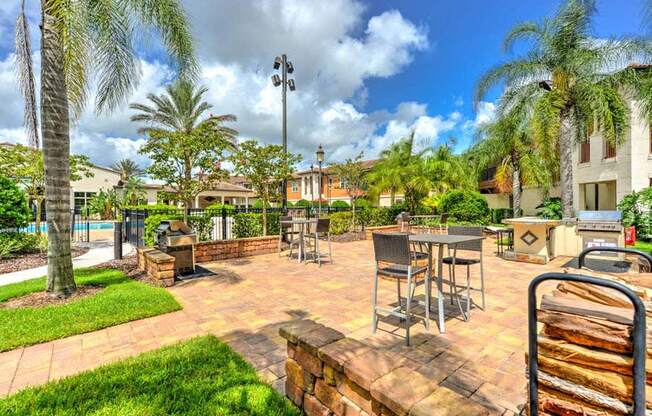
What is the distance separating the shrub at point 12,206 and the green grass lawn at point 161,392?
873 cm

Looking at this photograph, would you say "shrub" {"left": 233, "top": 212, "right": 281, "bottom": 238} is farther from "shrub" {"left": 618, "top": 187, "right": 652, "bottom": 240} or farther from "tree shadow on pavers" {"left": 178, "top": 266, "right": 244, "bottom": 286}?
"shrub" {"left": 618, "top": 187, "right": 652, "bottom": 240}

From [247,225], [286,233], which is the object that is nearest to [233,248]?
[247,225]

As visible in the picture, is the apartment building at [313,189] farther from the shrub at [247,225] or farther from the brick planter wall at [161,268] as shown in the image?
the brick planter wall at [161,268]

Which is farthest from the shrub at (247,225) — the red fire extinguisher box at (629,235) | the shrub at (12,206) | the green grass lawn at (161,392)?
the red fire extinguisher box at (629,235)

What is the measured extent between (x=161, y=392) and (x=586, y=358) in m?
2.76

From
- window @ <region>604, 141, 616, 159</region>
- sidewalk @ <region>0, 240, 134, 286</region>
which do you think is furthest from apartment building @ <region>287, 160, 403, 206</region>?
sidewalk @ <region>0, 240, 134, 286</region>

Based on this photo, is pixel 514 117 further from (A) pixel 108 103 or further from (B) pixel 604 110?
(A) pixel 108 103

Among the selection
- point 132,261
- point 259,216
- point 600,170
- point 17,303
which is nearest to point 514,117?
point 600,170

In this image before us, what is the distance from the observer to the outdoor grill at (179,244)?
20.6ft

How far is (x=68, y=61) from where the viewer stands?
165 inches

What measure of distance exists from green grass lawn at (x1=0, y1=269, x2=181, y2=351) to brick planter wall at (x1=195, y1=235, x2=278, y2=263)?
7.37ft

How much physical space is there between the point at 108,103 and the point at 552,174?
73.2 ft

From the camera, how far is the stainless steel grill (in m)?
7.21

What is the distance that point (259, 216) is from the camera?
10344 millimetres
